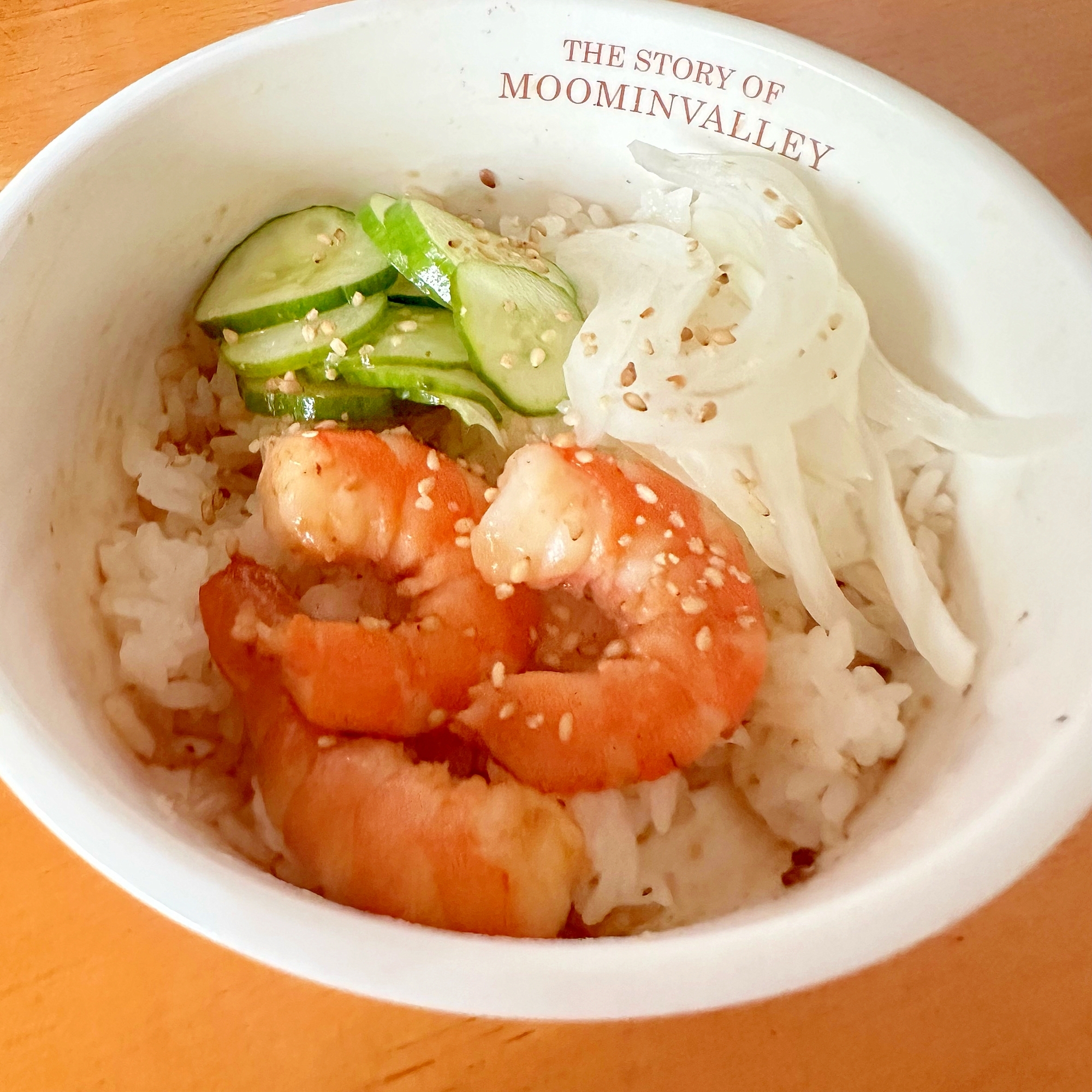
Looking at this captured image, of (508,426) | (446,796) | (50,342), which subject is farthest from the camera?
(508,426)

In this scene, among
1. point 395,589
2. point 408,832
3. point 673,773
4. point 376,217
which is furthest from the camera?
point 376,217

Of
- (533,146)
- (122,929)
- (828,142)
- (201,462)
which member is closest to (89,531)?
(201,462)

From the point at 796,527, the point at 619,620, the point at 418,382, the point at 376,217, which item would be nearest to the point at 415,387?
the point at 418,382

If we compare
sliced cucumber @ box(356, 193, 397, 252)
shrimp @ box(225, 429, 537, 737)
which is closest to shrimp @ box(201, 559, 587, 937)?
shrimp @ box(225, 429, 537, 737)

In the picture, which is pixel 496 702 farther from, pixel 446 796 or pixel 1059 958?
pixel 1059 958

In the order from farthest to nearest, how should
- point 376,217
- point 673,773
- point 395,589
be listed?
point 376,217
point 395,589
point 673,773

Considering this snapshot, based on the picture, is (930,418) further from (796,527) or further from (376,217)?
(376,217)
